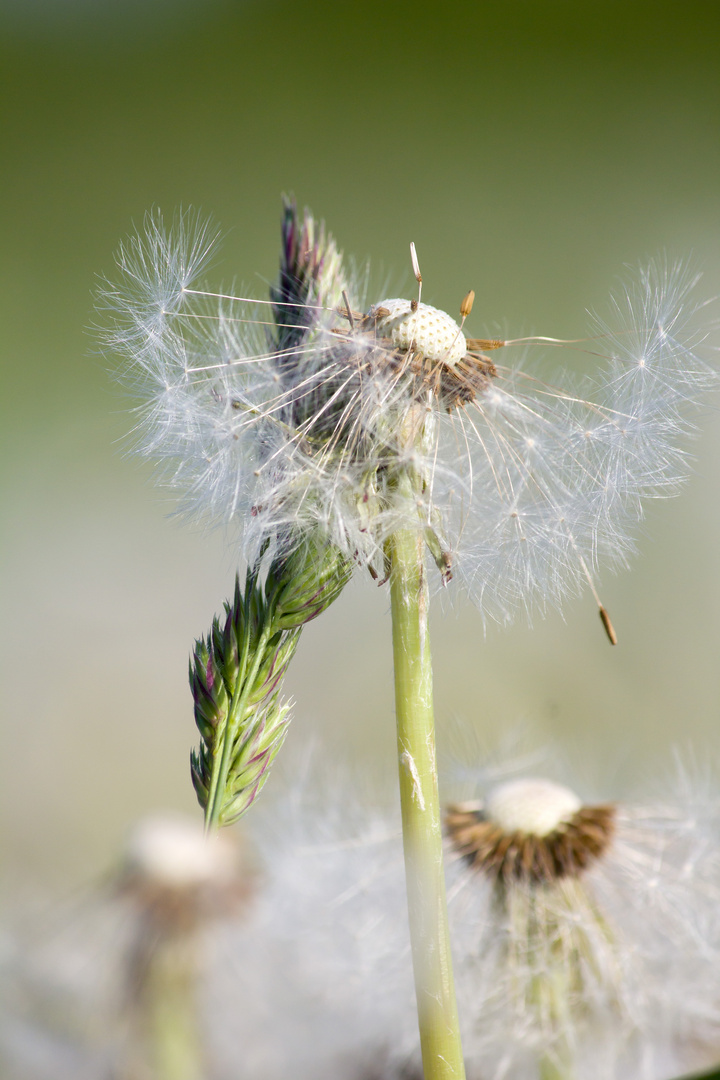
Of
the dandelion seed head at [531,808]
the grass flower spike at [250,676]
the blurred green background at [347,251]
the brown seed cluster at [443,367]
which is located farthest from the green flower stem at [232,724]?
the blurred green background at [347,251]

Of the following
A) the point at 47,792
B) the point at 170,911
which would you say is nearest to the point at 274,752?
the point at 170,911

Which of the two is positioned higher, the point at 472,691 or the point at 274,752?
the point at 472,691

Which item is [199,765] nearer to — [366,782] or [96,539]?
[366,782]

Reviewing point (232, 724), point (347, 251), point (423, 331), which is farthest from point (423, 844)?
point (347, 251)

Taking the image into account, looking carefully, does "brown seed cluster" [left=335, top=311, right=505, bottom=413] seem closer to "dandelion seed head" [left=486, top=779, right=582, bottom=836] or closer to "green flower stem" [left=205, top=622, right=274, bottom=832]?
"green flower stem" [left=205, top=622, right=274, bottom=832]

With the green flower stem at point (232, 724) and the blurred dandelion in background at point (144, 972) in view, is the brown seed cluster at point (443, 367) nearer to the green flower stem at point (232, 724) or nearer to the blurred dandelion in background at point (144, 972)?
the green flower stem at point (232, 724)

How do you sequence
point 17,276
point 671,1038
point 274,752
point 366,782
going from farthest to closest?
point 17,276, point 366,782, point 671,1038, point 274,752
